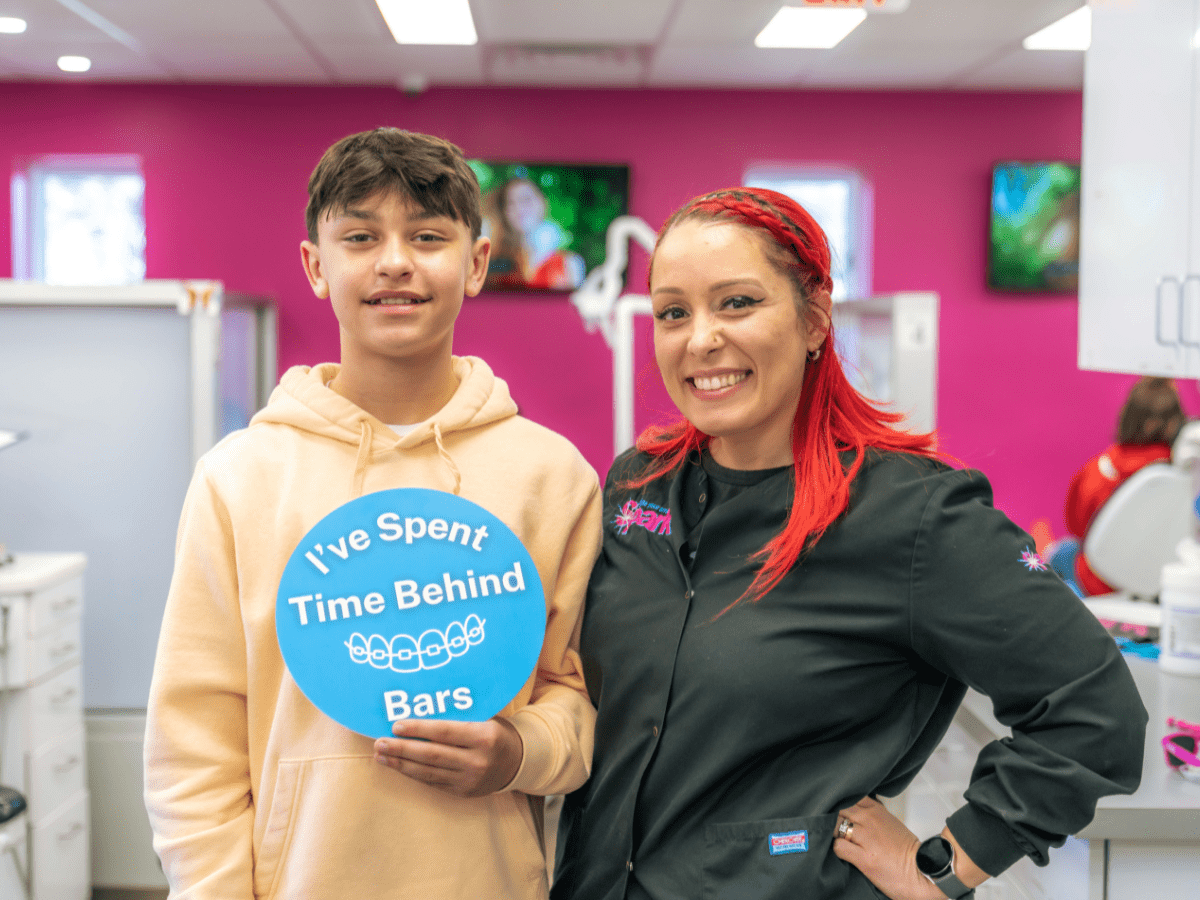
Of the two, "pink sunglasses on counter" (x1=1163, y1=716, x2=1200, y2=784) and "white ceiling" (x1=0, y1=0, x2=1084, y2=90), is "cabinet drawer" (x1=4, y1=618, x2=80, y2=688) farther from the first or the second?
"pink sunglasses on counter" (x1=1163, y1=716, x2=1200, y2=784)

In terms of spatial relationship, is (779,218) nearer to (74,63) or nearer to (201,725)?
(201,725)

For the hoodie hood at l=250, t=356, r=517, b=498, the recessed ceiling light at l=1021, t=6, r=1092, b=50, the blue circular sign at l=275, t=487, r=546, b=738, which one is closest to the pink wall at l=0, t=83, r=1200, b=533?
the recessed ceiling light at l=1021, t=6, r=1092, b=50

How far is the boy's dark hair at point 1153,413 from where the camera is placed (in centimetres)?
362

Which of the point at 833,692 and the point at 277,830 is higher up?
the point at 833,692

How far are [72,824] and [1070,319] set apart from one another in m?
4.68

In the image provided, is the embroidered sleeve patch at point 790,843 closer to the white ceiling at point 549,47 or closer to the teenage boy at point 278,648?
the teenage boy at point 278,648

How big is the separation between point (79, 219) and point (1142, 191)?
15.7ft

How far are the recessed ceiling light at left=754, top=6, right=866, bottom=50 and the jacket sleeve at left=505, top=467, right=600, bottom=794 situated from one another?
10.1 ft

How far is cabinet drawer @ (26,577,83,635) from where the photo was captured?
254 cm

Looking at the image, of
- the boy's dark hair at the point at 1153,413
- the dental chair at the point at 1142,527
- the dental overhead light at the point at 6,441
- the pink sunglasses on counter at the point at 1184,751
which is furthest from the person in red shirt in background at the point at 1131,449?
the dental overhead light at the point at 6,441

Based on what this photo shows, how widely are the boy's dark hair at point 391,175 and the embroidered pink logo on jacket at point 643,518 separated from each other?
381 millimetres

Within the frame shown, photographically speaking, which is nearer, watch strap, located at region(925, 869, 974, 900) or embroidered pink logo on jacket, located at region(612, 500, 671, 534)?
watch strap, located at region(925, 869, 974, 900)

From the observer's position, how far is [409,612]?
955mm

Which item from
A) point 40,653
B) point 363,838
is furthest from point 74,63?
point 363,838
